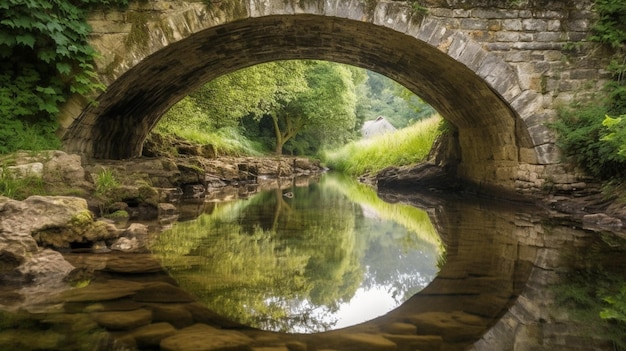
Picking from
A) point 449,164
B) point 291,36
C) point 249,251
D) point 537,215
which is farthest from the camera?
point 449,164

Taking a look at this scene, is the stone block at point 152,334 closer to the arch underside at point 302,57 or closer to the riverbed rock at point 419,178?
the arch underside at point 302,57

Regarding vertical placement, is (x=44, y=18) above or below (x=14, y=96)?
above

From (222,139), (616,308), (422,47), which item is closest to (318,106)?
(222,139)

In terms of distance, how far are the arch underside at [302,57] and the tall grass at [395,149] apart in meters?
3.30

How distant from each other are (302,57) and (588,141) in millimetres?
5983

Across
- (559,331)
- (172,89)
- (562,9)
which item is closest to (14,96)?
(172,89)

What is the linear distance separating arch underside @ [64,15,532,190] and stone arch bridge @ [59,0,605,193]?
0.04m

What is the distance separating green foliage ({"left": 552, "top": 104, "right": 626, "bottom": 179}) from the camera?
7134 millimetres

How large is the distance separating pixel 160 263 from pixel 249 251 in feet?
3.18

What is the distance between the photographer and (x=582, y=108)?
767 cm

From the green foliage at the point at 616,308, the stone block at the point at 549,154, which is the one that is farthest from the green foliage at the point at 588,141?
the green foliage at the point at 616,308

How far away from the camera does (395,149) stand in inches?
665

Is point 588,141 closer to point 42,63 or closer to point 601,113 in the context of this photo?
point 601,113

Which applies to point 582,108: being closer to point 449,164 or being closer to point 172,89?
point 449,164
